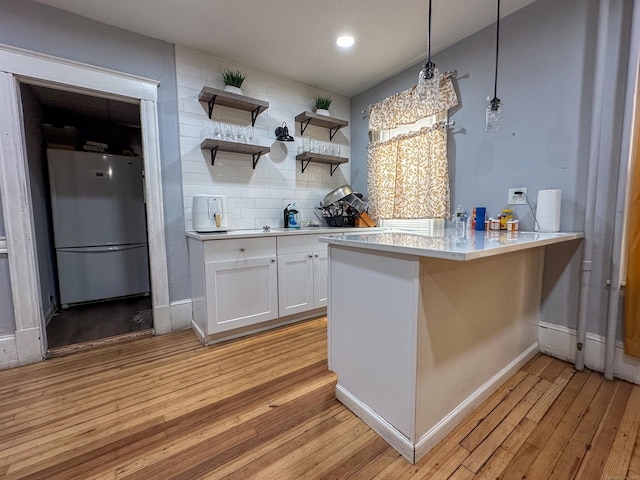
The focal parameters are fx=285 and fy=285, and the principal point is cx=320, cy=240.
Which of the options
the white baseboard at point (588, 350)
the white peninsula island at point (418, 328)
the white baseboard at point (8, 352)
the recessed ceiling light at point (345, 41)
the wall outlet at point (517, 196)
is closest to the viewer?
the white peninsula island at point (418, 328)

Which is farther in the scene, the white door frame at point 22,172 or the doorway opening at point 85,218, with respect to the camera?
the doorway opening at point 85,218

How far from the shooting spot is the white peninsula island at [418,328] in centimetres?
115

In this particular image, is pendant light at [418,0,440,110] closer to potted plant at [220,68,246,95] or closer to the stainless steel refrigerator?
potted plant at [220,68,246,95]

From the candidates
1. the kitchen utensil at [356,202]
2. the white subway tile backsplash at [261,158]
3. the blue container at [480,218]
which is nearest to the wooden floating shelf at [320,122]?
the white subway tile backsplash at [261,158]

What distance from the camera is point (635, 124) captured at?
1635 mm

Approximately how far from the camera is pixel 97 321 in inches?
112

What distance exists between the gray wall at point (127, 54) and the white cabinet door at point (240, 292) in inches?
22.8

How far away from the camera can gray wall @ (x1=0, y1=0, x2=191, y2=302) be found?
195cm

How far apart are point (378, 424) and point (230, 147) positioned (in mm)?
2431

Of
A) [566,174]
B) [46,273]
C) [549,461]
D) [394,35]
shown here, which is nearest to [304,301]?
[549,461]

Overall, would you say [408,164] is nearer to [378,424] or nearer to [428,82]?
[428,82]

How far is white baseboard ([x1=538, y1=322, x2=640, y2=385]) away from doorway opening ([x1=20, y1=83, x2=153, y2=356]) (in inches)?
129

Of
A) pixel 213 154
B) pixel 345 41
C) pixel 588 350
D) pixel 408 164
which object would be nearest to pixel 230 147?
pixel 213 154

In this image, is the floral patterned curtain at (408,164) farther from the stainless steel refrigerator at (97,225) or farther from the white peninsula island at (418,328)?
the stainless steel refrigerator at (97,225)
